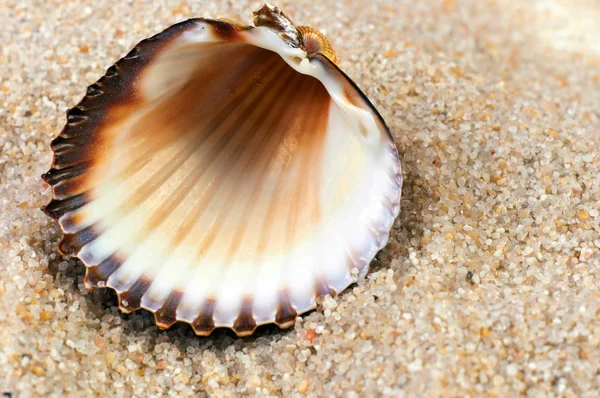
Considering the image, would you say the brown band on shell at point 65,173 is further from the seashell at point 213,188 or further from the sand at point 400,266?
the sand at point 400,266

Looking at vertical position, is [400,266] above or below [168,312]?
above

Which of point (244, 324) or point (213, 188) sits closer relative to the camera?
point (244, 324)

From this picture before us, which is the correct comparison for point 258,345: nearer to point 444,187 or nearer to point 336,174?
point 336,174

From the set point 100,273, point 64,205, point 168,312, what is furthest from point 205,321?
point 64,205

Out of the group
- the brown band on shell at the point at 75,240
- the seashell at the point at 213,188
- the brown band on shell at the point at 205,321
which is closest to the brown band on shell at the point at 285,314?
the seashell at the point at 213,188

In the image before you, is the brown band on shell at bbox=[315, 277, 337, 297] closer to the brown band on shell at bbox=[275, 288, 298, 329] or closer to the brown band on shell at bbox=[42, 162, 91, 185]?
the brown band on shell at bbox=[275, 288, 298, 329]

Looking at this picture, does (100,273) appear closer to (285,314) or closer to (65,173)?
(65,173)

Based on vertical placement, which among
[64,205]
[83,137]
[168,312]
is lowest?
[168,312]
